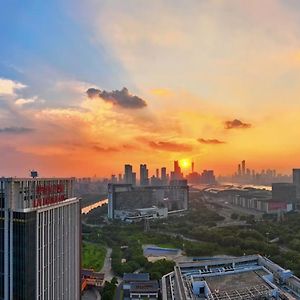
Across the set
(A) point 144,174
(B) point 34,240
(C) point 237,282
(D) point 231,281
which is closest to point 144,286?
(D) point 231,281

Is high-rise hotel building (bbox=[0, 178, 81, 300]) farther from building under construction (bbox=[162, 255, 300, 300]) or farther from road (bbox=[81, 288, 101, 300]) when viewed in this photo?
road (bbox=[81, 288, 101, 300])

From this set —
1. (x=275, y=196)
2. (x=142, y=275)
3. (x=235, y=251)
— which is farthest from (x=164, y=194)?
(x=142, y=275)

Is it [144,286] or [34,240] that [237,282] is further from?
[144,286]

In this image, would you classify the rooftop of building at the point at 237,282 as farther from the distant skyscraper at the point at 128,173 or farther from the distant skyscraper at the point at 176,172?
the distant skyscraper at the point at 176,172

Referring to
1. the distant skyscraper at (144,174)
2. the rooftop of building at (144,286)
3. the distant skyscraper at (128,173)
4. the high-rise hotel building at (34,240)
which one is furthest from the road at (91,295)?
the distant skyscraper at (144,174)

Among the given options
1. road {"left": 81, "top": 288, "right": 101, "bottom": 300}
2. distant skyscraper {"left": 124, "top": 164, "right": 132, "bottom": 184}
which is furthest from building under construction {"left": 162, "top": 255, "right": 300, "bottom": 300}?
distant skyscraper {"left": 124, "top": 164, "right": 132, "bottom": 184}

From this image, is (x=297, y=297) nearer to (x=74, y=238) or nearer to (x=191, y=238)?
(x=74, y=238)

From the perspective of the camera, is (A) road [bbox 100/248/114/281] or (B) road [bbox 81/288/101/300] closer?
(B) road [bbox 81/288/101/300]
